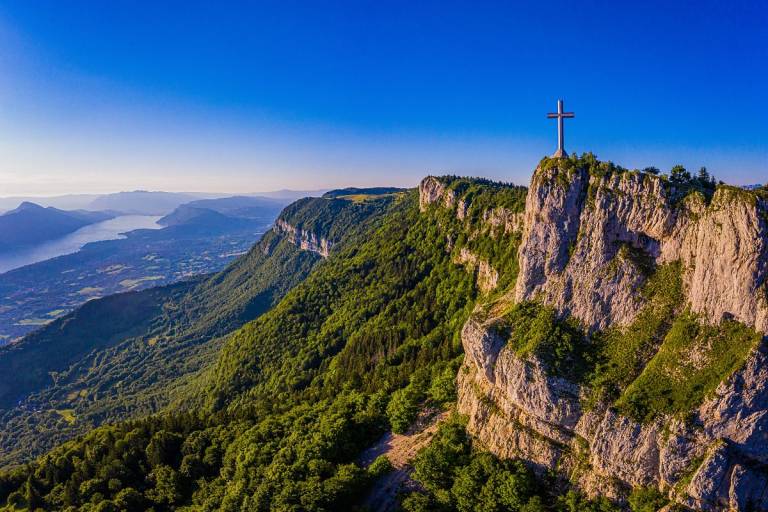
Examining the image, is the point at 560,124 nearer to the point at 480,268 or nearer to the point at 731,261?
the point at 731,261

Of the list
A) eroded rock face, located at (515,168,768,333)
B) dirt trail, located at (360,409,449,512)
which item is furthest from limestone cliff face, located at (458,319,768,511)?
dirt trail, located at (360,409,449,512)

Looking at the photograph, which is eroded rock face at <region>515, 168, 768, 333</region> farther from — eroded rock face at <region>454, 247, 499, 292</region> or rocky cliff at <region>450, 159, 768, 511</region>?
eroded rock face at <region>454, 247, 499, 292</region>

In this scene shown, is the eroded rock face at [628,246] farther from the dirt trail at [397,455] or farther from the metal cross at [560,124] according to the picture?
the dirt trail at [397,455]

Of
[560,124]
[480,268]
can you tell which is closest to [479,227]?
[480,268]

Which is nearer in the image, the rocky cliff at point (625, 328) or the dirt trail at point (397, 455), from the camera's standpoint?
the rocky cliff at point (625, 328)

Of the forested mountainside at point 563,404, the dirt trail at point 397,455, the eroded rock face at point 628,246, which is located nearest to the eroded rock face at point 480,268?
the forested mountainside at point 563,404
